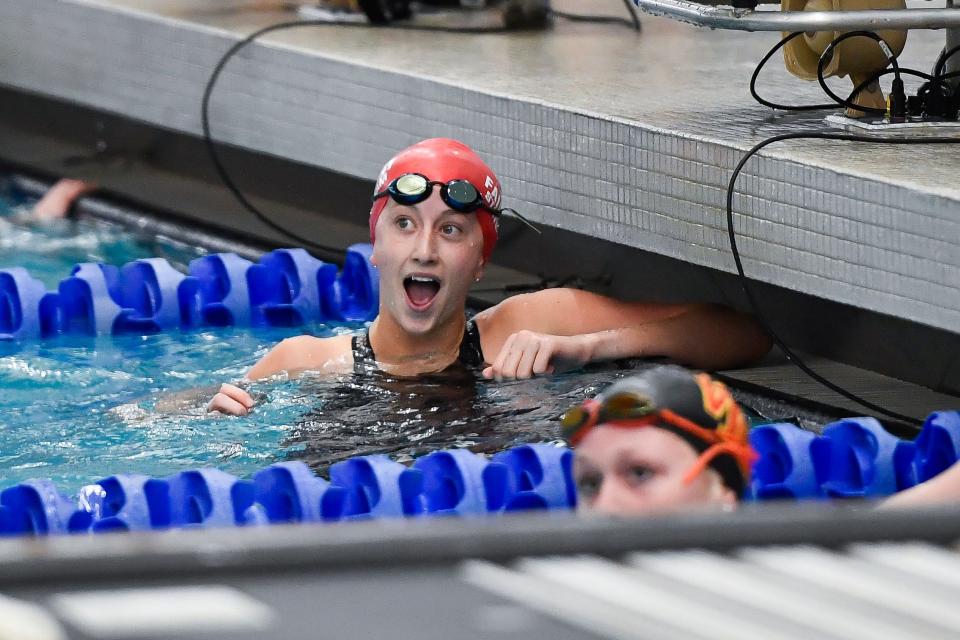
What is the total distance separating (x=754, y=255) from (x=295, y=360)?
49.0 inches

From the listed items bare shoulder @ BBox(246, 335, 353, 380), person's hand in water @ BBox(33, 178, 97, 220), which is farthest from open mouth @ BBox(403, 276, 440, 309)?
person's hand in water @ BBox(33, 178, 97, 220)

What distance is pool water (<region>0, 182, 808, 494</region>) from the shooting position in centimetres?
358

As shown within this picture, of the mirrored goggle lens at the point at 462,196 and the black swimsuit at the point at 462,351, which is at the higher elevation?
the mirrored goggle lens at the point at 462,196

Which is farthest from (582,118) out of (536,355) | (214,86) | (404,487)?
(214,86)

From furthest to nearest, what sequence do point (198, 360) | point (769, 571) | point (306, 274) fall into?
1. point (306, 274)
2. point (198, 360)
3. point (769, 571)

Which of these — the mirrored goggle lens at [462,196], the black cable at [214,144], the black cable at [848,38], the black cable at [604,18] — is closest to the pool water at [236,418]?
the mirrored goggle lens at [462,196]

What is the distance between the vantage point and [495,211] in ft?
12.9

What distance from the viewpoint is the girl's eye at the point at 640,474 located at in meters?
2.13

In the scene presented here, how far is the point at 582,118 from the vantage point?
15.0 feet

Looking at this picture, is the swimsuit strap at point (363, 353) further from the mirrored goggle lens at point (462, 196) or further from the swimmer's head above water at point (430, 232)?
the mirrored goggle lens at point (462, 196)

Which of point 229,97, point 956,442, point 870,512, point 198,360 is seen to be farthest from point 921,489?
point 229,97

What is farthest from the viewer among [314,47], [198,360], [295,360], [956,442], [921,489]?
[314,47]

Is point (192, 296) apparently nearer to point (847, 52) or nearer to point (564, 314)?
point (564, 314)

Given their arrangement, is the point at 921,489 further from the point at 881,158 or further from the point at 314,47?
the point at 314,47
